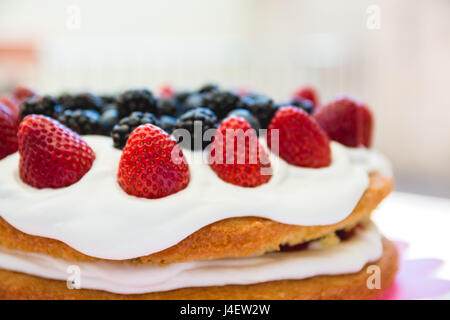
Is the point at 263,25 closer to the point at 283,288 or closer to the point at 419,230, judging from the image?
the point at 419,230

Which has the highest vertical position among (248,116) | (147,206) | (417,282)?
(248,116)

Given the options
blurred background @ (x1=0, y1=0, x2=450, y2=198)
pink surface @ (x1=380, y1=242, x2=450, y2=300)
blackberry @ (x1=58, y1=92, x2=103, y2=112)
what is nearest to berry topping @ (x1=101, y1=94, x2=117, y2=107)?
blackberry @ (x1=58, y1=92, x2=103, y2=112)

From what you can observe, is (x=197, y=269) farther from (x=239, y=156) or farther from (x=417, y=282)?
(x=417, y=282)

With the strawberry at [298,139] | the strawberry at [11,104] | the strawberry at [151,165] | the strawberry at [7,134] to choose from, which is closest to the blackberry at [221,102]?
the strawberry at [298,139]

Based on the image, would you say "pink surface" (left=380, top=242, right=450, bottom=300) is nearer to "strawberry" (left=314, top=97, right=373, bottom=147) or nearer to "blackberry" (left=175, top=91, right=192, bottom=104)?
"strawberry" (left=314, top=97, right=373, bottom=147)

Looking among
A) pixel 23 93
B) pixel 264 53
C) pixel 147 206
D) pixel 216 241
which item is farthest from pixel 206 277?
pixel 264 53

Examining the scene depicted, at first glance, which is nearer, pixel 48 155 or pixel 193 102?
pixel 48 155

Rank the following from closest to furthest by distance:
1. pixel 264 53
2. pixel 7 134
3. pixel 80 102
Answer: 1. pixel 7 134
2. pixel 80 102
3. pixel 264 53
